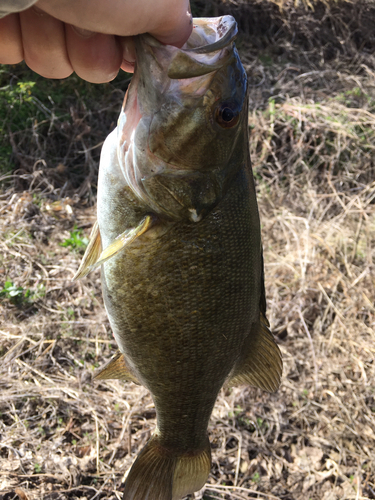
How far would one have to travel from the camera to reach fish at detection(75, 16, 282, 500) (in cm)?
132

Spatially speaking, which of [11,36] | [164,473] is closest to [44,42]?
[11,36]

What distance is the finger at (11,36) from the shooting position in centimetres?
147

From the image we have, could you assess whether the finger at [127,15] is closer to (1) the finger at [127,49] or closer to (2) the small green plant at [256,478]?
(1) the finger at [127,49]

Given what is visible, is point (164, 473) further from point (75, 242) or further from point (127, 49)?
point (75, 242)

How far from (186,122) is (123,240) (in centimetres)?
42

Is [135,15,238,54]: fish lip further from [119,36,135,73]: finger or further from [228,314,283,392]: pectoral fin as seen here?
[228,314,283,392]: pectoral fin

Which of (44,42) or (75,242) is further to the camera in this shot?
(75,242)

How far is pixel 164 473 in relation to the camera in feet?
5.93

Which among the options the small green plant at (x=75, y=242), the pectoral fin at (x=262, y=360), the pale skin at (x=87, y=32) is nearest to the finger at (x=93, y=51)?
the pale skin at (x=87, y=32)

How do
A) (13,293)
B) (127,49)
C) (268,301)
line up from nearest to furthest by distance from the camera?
1. (127,49)
2. (13,293)
3. (268,301)

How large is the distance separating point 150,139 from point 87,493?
89.5 inches

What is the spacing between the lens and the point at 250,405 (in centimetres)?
326

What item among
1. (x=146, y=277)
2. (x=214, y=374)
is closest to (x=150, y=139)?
(x=146, y=277)

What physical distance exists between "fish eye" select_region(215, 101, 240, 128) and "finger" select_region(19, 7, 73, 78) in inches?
24.0
